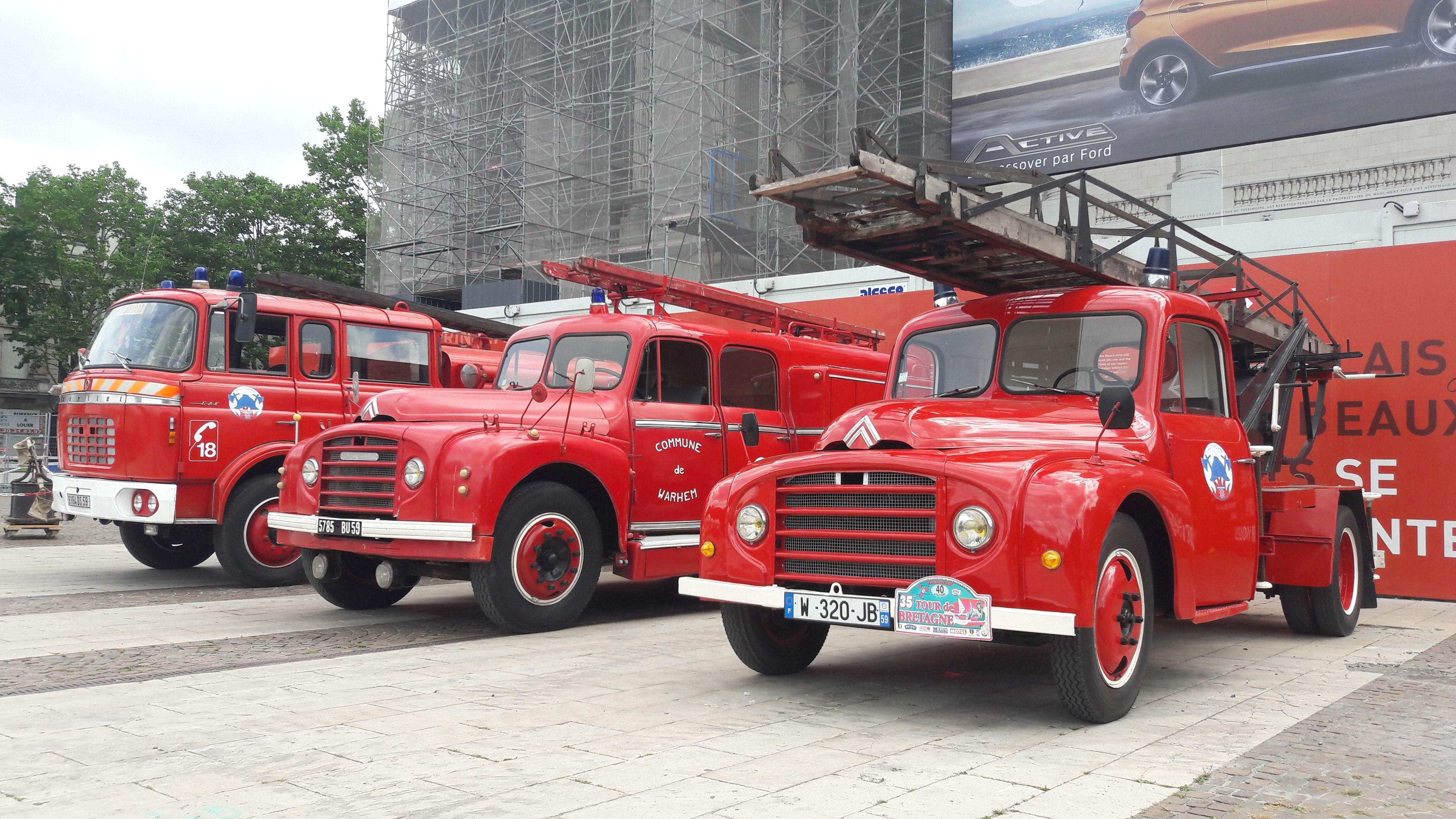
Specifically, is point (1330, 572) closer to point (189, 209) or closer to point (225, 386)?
point (225, 386)

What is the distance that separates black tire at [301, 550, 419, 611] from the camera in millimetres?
8914

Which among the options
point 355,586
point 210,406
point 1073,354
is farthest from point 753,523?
point 210,406

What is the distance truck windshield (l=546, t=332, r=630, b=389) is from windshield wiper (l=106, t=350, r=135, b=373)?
4131 mm

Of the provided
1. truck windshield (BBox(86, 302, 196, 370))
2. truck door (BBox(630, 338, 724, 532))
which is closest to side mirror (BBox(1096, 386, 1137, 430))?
truck door (BBox(630, 338, 724, 532))

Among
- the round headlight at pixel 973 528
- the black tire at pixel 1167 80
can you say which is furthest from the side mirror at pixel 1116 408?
the black tire at pixel 1167 80

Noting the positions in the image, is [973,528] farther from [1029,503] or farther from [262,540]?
[262,540]

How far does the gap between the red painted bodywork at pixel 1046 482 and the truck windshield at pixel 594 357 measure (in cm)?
258

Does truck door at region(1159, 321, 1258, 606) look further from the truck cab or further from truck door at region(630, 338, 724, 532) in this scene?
truck door at region(630, 338, 724, 532)

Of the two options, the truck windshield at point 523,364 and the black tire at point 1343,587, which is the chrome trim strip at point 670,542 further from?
the black tire at point 1343,587

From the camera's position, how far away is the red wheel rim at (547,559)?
25.7ft

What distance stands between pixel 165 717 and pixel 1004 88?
846 inches

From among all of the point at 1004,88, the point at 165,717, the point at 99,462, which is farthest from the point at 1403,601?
the point at 1004,88

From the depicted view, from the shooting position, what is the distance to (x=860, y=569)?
210 inches

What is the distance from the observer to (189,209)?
43.3m
